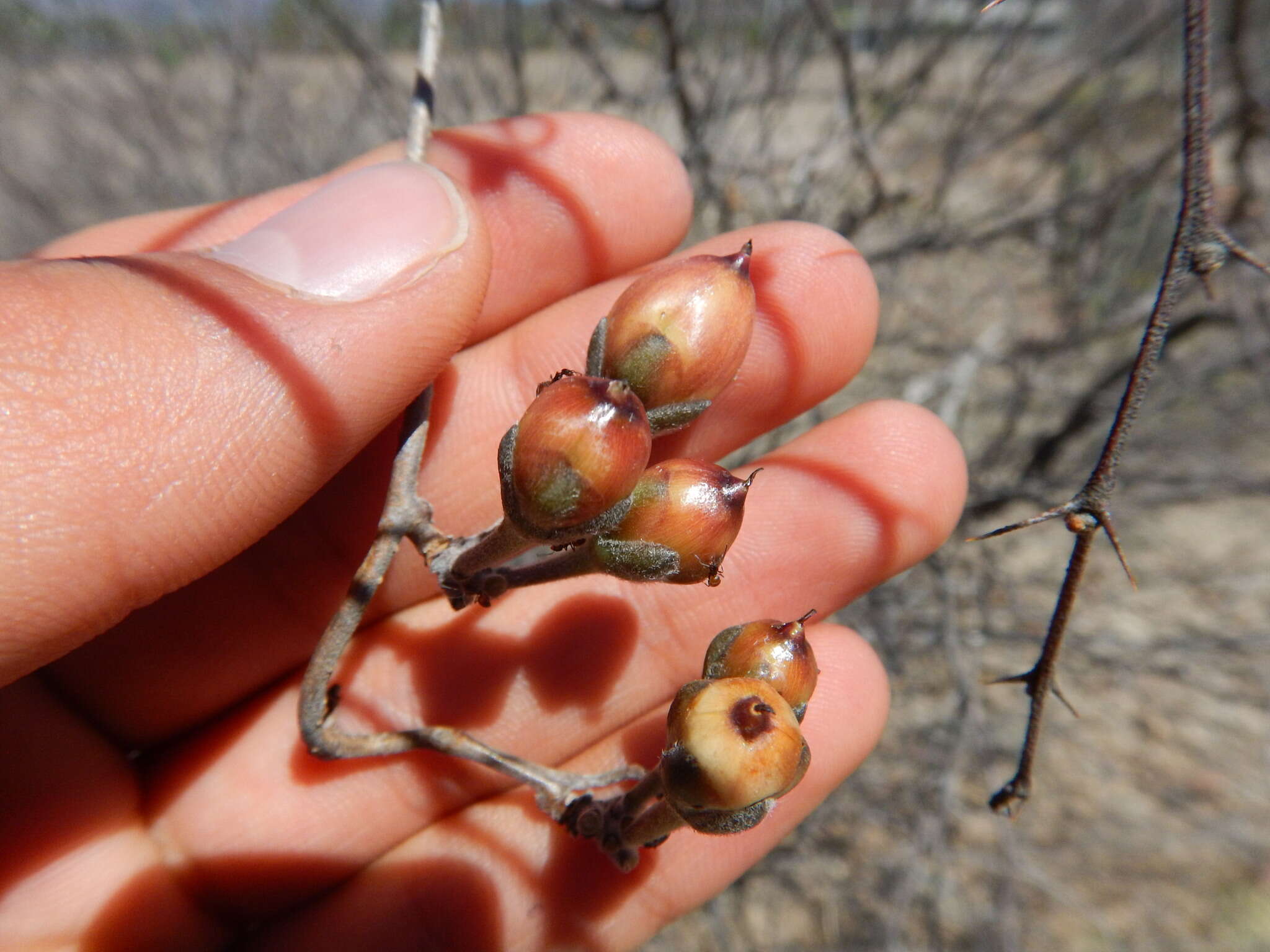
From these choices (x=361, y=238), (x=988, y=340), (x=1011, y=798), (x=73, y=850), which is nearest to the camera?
(x=1011, y=798)

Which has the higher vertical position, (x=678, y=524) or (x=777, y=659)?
(x=678, y=524)

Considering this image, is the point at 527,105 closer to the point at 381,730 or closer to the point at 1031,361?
the point at 1031,361

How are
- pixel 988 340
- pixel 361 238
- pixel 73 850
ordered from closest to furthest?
pixel 361 238, pixel 73 850, pixel 988 340

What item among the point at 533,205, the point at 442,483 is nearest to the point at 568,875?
the point at 442,483

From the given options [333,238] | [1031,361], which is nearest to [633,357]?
[333,238]

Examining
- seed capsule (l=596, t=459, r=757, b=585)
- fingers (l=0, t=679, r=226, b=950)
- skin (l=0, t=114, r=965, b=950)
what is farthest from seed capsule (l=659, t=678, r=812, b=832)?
fingers (l=0, t=679, r=226, b=950)

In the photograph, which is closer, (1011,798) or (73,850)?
(1011,798)

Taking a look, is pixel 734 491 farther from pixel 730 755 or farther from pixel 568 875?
pixel 568 875
